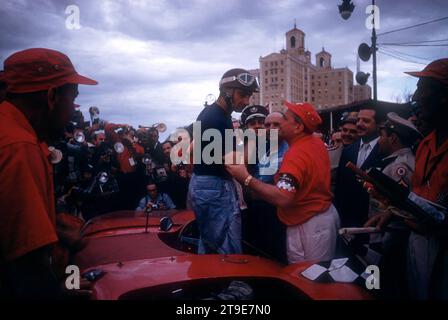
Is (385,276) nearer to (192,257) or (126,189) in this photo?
(192,257)

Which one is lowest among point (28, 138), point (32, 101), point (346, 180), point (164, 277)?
point (164, 277)

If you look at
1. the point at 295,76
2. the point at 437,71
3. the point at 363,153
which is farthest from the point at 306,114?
the point at 363,153

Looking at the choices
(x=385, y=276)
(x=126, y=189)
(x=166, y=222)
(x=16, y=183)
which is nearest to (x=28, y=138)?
(x=16, y=183)

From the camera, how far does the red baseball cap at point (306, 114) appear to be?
7.13ft

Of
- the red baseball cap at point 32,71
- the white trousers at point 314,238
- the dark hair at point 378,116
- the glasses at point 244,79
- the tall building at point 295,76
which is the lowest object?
the white trousers at point 314,238

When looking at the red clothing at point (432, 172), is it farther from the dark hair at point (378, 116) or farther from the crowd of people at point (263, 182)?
the dark hair at point (378, 116)

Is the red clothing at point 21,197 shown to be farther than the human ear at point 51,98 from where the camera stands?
No

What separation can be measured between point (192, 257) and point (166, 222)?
71 centimetres

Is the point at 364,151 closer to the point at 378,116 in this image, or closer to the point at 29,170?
the point at 378,116

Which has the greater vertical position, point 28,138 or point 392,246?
point 28,138

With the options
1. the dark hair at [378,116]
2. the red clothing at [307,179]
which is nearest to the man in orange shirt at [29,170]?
the red clothing at [307,179]

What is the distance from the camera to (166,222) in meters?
2.61

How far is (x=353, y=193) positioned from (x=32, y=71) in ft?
9.14

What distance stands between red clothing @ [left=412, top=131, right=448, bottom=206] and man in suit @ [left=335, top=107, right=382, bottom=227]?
110 cm
